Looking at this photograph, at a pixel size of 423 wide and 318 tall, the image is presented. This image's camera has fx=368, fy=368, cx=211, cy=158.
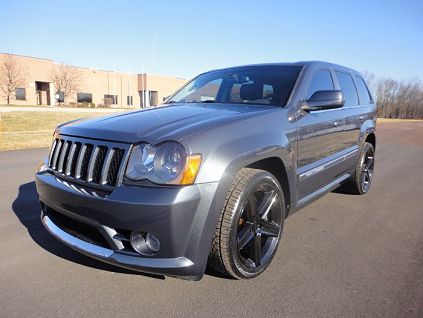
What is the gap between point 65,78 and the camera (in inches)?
2100

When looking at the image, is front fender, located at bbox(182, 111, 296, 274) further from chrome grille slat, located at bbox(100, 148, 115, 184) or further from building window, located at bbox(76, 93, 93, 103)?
building window, located at bbox(76, 93, 93, 103)

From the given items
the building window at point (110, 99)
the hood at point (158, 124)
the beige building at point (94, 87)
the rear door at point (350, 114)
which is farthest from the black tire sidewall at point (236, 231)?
the building window at point (110, 99)

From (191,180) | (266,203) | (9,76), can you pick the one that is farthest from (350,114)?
(9,76)

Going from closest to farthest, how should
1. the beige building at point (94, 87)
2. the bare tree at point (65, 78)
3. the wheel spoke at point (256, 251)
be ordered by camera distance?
the wheel spoke at point (256, 251), the beige building at point (94, 87), the bare tree at point (65, 78)

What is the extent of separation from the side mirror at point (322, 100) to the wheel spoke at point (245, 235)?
1.42 m

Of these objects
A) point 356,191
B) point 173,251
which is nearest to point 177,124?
point 173,251

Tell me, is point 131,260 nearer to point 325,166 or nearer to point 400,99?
point 325,166

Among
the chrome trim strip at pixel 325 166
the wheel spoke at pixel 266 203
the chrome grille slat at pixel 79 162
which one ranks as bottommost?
the wheel spoke at pixel 266 203

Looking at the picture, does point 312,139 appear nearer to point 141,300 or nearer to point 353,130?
point 353,130

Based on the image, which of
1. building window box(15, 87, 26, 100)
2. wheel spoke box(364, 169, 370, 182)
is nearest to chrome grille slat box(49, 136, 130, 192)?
wheel spoke box(364, 169, 370, 182)

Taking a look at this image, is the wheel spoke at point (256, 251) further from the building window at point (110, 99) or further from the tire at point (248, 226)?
the building window at point (110, 99)

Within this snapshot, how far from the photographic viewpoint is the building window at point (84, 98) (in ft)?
184

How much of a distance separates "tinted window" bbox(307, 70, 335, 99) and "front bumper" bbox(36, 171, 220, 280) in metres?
2.03

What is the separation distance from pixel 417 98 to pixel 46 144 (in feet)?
348
